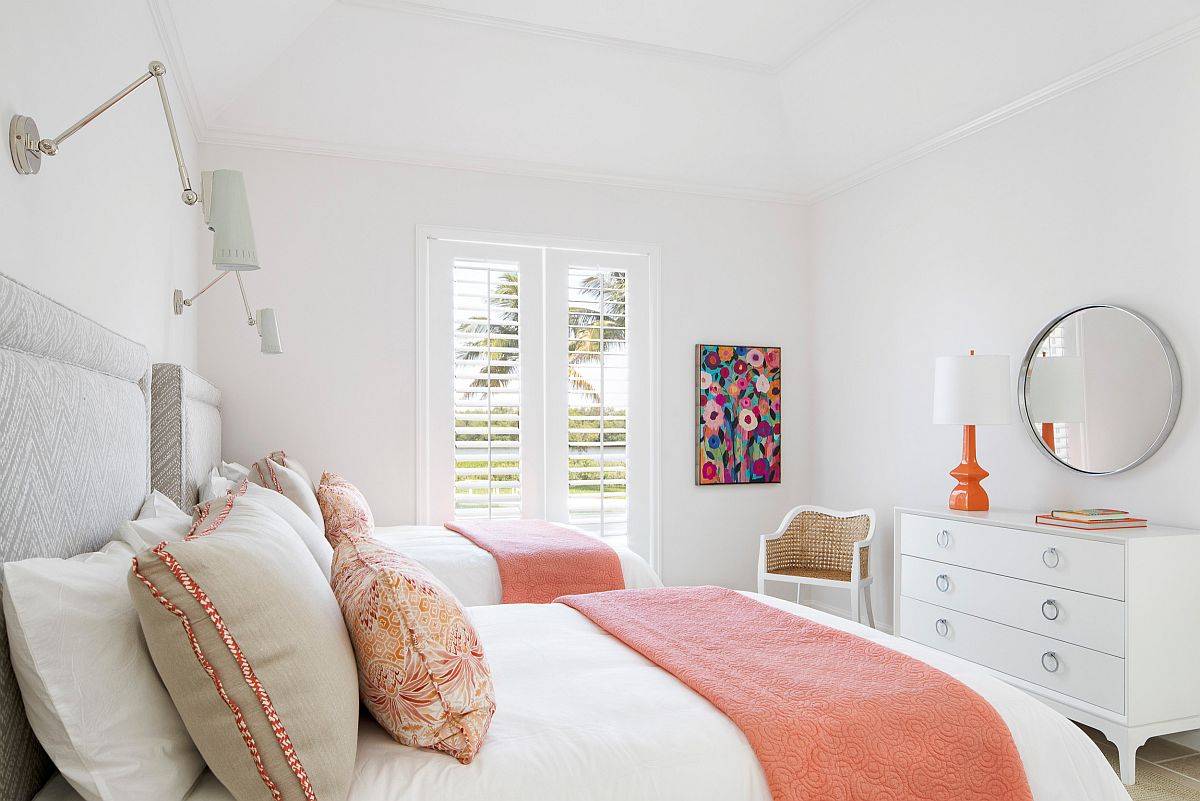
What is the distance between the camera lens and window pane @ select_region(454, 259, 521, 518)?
423cm

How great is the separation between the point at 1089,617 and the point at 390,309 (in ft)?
10.6

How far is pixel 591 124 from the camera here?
13.9 feet

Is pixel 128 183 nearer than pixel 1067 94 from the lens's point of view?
Yes

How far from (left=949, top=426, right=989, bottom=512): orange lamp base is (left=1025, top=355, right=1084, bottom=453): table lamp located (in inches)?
10.1

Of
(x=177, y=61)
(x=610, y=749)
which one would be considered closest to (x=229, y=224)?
(x=177, y=61)

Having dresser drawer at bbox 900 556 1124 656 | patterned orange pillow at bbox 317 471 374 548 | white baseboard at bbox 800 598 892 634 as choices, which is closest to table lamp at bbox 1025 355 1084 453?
dresser drawer at bbox 900 556 1124 656

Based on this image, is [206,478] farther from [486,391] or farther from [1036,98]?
[1036,98]

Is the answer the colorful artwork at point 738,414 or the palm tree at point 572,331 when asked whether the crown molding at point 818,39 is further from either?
the colorful artwork at point 738,414

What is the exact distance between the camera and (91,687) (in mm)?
1009

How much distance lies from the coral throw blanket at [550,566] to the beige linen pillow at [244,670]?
1.76 meters

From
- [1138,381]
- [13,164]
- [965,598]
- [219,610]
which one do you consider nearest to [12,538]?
[219,610]

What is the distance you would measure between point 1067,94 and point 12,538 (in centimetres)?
370

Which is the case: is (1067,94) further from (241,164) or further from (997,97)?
(241,164)

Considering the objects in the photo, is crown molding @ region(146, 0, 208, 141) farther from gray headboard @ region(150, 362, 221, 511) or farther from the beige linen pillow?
the beige linen pillow
